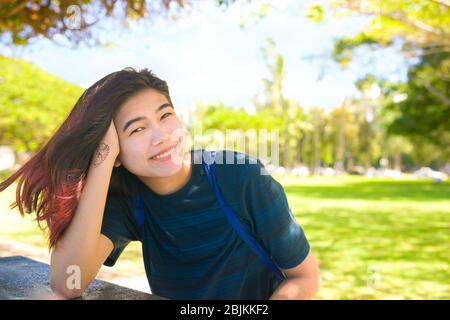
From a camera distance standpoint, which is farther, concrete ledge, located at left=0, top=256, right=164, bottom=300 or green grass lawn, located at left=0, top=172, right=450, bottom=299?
green grass lawn, located at left=0, top=172, right=450, bottom=299

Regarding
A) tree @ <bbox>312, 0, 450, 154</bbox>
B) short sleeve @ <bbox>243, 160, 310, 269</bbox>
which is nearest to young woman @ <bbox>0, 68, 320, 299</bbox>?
short sleeve @ <bbox>243, 160, 310, 269</bbox>

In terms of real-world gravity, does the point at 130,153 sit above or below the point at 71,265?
above

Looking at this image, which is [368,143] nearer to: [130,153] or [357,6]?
[357,6]

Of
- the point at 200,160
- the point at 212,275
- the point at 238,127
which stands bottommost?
the point at 238,127

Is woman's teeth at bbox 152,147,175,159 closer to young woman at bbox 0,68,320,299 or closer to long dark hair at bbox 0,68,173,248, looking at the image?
young woman at bbox 0,68,320,299

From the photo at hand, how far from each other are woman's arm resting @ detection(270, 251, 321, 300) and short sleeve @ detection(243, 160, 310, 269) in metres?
0.02

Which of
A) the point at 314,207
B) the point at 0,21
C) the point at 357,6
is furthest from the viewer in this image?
the point at 314,207

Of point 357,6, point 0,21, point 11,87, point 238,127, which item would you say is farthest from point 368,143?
point 0,21

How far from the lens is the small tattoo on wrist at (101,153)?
4.57 feet

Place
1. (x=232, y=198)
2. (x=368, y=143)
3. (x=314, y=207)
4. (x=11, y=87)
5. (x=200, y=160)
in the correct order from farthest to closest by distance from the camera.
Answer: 1. (x=368, y=143)
2. (x=11, y=87)
3. (x=314, y=207)
4. (x=200, y=160)
5. (x=232, y=198)

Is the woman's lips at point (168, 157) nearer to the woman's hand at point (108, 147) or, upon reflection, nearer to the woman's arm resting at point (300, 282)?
the woman's hand at point (108, 147)

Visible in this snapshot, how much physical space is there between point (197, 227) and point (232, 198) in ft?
0.46

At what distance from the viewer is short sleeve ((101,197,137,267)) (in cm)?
152
